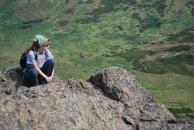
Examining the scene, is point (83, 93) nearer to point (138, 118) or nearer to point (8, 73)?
point (138, 118)

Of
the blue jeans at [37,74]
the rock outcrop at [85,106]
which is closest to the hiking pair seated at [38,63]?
the blue jeans at [37,74]

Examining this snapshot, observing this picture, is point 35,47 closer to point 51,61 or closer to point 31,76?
point 51,61

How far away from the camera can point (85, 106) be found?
24.0 metres

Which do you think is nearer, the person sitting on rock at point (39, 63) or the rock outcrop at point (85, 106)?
the rock outcrop at point (85, 106)

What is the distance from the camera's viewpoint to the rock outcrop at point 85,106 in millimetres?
22141

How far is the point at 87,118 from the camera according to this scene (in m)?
23.2

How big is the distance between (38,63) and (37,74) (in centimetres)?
112

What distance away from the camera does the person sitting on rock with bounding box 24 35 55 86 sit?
27.8m

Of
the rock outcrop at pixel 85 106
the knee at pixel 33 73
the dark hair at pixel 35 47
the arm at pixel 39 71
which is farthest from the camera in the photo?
the dark hair at pixel 35 47

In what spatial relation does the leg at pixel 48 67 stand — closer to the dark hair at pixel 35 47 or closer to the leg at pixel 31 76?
the leg at pixel 31 76

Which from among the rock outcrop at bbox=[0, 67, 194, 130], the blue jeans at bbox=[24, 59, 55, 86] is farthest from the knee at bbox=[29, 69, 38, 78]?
the rock outcrop at bbox=[0, 67, 194, 130]

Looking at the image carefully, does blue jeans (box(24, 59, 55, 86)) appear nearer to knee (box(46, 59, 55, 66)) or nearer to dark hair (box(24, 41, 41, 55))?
knee (box(46, 59, 55, 66))

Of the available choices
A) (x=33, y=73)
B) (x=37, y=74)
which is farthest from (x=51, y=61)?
(x=33, y=73)

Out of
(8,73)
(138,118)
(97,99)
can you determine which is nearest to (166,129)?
(138,118)
